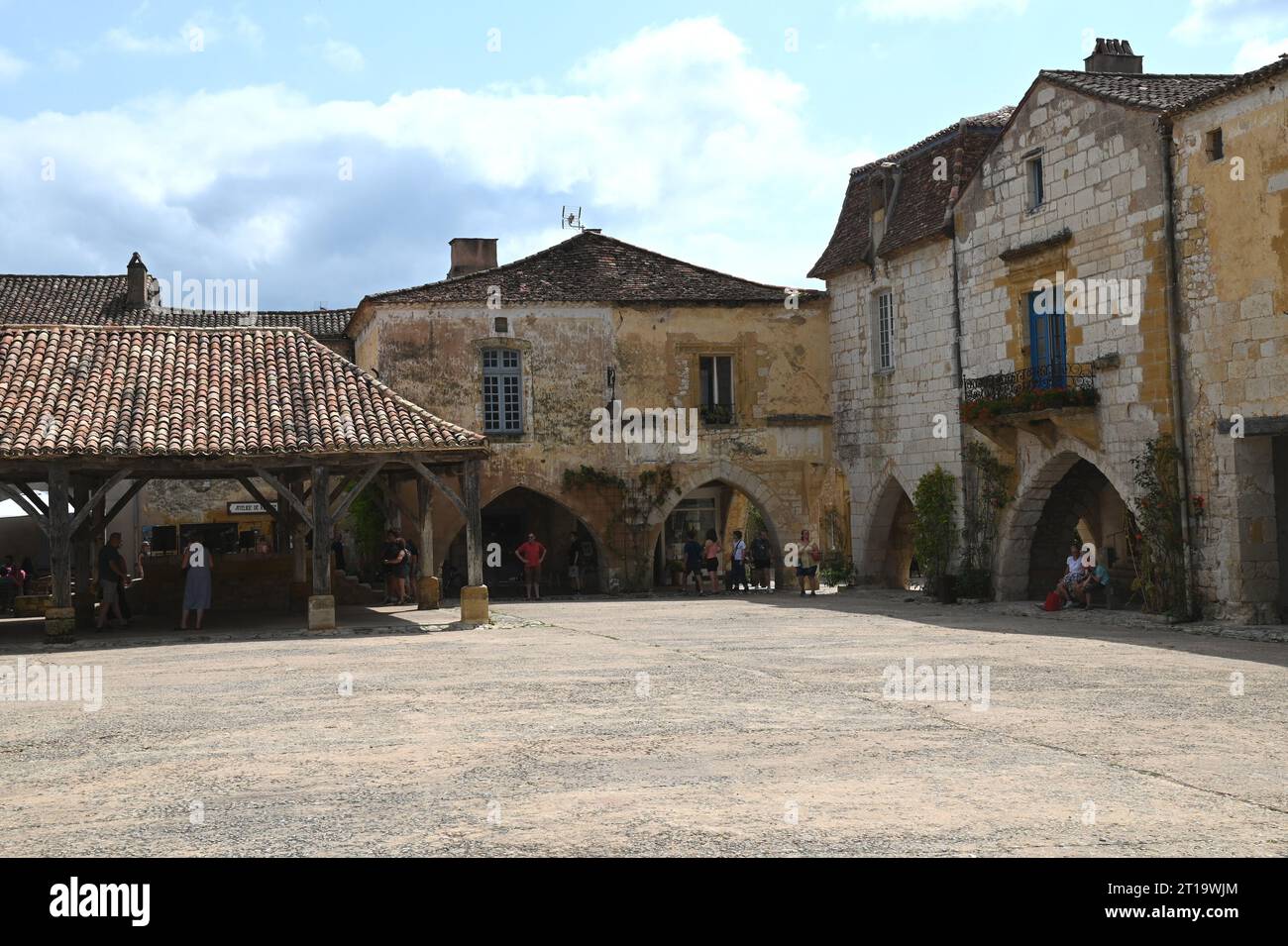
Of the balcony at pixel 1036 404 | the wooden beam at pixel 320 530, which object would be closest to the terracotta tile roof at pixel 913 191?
the balcony at pixel 1036 404

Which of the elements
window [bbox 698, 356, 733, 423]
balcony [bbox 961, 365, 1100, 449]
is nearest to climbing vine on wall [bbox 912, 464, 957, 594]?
balcony [bbox 961, 365, 1100, 449]

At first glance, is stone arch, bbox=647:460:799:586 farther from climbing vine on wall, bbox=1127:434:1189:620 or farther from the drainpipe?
the drainpipe

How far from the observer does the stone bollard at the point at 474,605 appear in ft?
65.3

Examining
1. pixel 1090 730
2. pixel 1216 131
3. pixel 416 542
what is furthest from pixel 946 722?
pixel 416 542

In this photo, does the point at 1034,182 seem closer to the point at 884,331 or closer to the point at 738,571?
the point at 884,331

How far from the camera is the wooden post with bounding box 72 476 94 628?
855 inches

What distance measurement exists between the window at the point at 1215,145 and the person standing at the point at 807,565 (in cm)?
1120

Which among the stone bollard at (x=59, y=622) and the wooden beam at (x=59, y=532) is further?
the stone bollard at (x=59, y=622)

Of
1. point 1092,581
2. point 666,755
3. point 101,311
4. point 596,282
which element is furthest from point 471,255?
point 666,755

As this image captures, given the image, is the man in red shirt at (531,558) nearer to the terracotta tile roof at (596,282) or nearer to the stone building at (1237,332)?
the terracotta tile roof at (596,282)

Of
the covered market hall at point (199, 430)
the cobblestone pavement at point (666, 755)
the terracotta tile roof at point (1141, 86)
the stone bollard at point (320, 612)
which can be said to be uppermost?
the terracotta tile roof at point (1141, 86)

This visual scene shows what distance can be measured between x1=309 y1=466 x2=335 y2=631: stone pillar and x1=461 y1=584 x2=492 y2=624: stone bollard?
1.76 metres

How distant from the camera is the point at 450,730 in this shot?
9.88 meters
